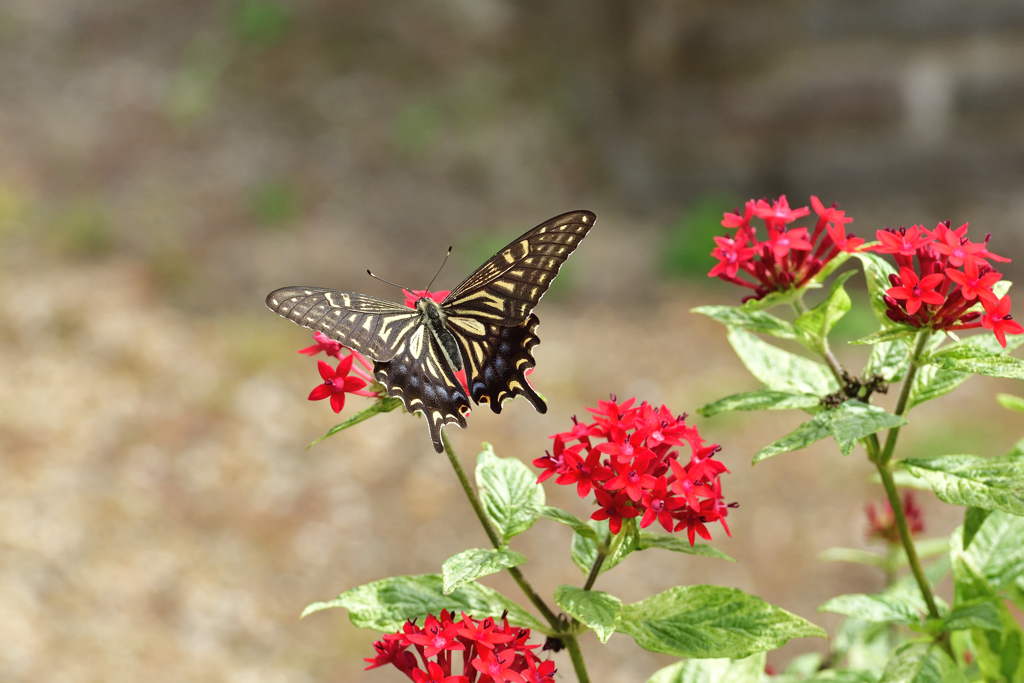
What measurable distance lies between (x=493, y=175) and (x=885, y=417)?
17.3 feet

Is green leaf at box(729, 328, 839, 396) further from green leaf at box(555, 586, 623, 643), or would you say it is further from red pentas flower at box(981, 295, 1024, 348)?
green leaf at box(555, 586, 623, 643)

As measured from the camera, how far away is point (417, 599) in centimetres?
118

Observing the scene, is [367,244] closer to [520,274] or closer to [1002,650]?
[520,274]

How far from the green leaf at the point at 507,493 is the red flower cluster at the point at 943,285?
0.55 meters

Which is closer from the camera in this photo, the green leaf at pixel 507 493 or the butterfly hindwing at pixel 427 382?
the green leaf at pixel 507 493

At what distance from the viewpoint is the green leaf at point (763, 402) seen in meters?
1.23

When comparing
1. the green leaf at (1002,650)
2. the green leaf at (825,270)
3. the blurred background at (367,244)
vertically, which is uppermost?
the blurred background at (367,244)

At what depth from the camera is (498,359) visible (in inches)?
62.0

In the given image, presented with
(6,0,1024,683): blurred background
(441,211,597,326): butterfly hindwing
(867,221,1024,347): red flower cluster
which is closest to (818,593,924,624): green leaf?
(867,221,1024,347): red flower cluster

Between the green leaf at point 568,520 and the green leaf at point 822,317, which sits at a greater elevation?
the green leaf at point 822,317

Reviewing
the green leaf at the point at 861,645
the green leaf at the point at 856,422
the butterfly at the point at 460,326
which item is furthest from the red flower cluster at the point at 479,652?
the green leaf at the point at 861,645

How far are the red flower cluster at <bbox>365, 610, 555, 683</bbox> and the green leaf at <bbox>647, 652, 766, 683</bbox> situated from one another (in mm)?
370

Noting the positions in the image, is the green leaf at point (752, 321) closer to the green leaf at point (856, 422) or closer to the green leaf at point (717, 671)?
the green leaf at point (856, 422)

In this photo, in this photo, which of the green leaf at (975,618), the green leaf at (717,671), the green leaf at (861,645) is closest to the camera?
the green leaf at (975,618)
